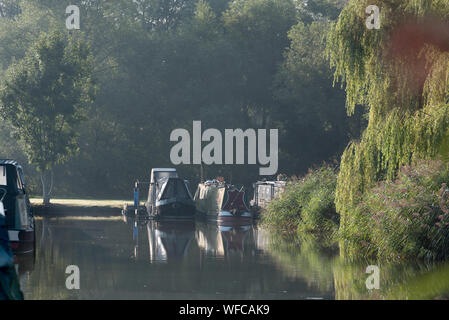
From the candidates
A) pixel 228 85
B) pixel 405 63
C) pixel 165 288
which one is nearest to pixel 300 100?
pixel 228 85

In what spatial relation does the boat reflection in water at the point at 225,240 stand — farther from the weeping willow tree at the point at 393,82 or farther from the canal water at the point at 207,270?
the weeping willow tree at the point at 393,82

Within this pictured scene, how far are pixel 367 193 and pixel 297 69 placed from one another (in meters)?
32.8

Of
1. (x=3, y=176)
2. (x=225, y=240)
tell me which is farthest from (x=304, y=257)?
(x=3, y=176)

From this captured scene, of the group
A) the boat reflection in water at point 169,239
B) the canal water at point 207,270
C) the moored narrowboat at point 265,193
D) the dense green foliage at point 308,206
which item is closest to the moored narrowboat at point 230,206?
the moored narrowboat at point 265,193

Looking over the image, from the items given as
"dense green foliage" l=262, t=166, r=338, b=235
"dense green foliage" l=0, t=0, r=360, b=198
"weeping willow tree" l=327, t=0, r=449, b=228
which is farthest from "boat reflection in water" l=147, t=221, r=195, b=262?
"dense green foliage" l=0, t=0, r=360, b=198

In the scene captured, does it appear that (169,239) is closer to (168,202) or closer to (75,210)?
(168,202)

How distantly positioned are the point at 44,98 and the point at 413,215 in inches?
1064

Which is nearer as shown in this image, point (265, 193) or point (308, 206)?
point (308, 206)

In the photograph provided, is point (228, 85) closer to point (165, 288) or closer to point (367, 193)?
point (367, 193)

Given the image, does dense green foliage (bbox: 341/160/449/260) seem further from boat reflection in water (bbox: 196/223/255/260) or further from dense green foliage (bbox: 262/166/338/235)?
dense green foliage (bbox: 262/166/338/235)

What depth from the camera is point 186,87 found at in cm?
5547

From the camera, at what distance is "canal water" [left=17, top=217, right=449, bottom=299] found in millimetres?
13805

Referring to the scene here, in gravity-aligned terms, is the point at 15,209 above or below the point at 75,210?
above

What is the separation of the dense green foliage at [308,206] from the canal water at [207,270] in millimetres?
1243
